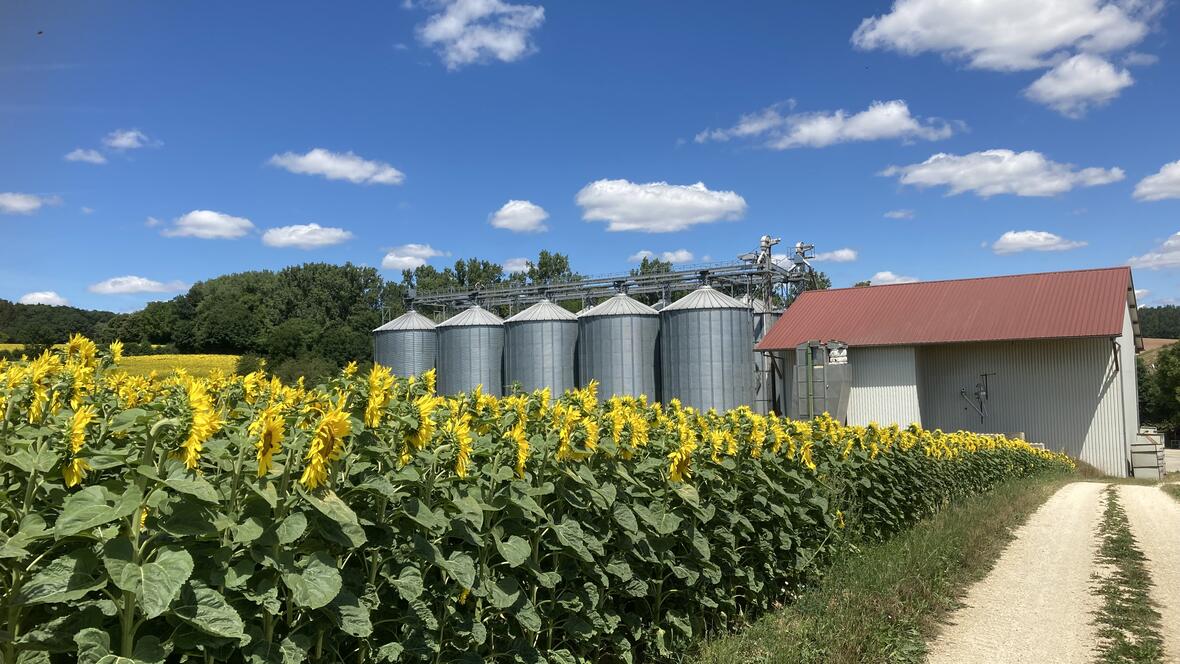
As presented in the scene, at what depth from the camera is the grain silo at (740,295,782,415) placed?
34.2 metres

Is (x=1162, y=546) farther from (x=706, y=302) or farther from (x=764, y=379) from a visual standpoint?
(x=706, y=302)

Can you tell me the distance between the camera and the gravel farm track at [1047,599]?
577cm

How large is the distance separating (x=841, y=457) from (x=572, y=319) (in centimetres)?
3057

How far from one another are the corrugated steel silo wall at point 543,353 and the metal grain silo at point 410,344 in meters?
6.97

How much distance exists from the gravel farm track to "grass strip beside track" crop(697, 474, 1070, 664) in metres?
0.19

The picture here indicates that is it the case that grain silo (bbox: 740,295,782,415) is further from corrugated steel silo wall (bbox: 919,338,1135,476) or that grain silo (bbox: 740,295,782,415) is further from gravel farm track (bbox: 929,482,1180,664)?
gravel farm track (bbox: 929,482,1180,664)

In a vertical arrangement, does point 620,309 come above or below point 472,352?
above

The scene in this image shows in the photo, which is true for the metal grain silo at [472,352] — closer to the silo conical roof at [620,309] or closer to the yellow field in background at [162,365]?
the silo conical roof at [620,309]

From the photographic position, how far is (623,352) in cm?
3559

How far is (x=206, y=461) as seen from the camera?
9.41ft

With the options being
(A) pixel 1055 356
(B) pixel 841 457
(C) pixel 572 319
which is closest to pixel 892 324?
(A) pixel 1055 356

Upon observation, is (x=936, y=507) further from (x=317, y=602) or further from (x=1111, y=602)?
(x=317, y=602)

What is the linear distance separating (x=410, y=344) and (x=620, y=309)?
43.8 feet

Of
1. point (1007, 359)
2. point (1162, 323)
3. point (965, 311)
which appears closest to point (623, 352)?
point (965, 311)
